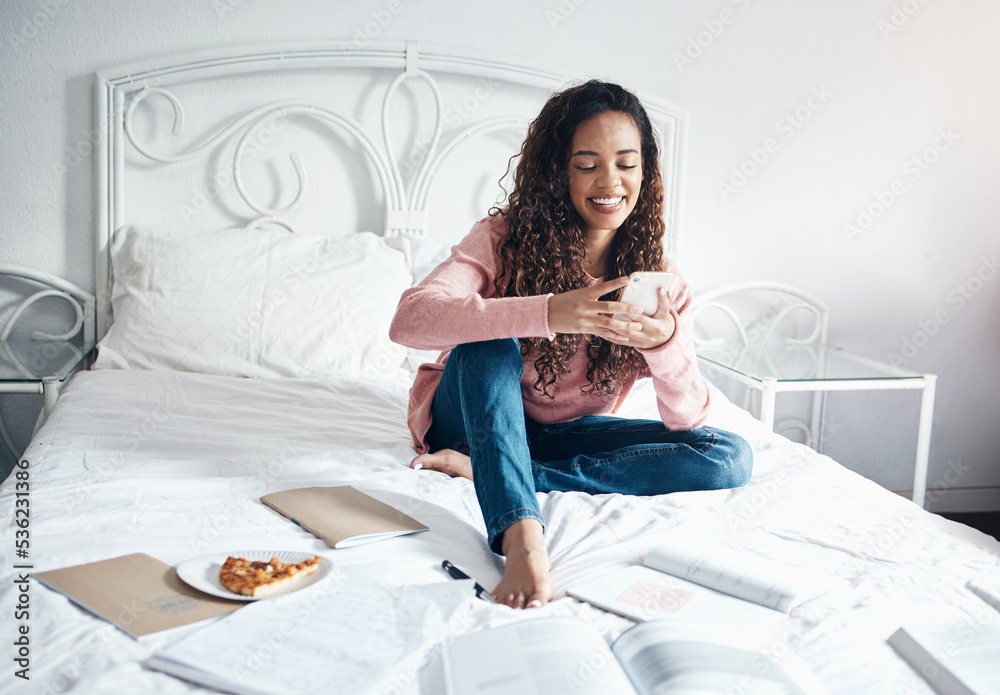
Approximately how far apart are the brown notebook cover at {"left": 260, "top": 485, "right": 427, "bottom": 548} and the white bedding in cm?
2

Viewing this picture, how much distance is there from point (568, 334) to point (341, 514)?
486 mm

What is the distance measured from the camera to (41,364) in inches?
72.3

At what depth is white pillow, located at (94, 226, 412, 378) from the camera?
1.82 meters

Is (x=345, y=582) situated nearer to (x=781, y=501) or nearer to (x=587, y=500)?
(x=587, y=500)

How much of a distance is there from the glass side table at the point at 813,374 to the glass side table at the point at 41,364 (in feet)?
5.31

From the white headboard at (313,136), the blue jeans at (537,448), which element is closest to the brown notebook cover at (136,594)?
the blue jeans at (537,448)

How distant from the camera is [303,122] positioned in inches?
83.0

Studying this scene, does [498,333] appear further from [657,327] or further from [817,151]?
[817,151]

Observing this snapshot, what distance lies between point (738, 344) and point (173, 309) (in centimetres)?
162

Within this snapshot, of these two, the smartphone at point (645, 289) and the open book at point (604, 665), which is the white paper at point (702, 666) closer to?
the open book at point (604, 665)

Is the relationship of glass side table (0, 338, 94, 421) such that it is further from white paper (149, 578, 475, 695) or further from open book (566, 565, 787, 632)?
open book (566, 565, 787, 632)

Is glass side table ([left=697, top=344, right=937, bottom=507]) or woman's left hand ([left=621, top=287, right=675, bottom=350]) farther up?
woman's left hand ([left=621, top=287, right=675, bottom=350])

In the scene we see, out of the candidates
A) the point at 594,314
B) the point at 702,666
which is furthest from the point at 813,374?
the point at 702,666

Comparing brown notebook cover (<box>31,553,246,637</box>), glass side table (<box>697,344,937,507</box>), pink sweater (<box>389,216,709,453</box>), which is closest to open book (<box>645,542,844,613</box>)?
pink sweater (<box>389,216,709,453</box>)
